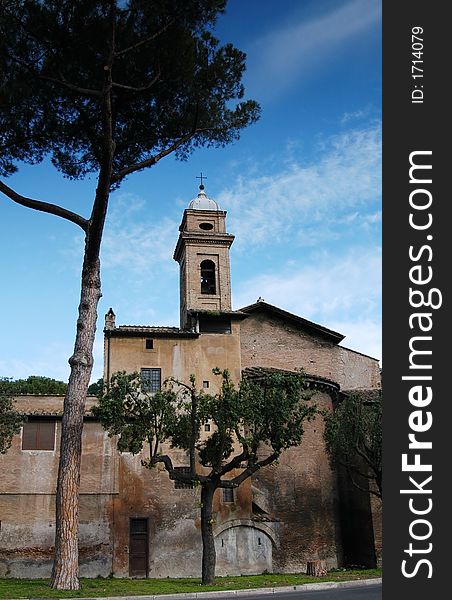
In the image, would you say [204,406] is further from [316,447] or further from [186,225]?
[186,225]

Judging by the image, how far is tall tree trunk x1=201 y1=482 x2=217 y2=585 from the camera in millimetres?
19578

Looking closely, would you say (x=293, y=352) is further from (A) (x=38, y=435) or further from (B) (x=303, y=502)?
(A) (x=38, y=435)

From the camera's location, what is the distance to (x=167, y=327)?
28906mm

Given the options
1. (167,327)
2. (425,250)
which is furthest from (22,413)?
(425,250)

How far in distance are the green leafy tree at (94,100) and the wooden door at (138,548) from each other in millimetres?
10911

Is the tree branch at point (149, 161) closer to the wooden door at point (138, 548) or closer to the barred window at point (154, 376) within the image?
the barred window at point (154, 376)

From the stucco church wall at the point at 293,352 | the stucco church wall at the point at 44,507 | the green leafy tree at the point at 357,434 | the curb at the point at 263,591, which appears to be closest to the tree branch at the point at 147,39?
the curb at the point at 263,591

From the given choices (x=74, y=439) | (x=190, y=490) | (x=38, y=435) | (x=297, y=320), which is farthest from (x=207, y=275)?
(x=74, y=439)

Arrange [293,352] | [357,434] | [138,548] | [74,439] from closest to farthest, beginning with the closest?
1. [74,439]
2. [138,548]
3. [357,434]
4. [293,352]

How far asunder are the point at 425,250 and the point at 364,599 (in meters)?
8.04

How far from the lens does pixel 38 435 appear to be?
85.3ft

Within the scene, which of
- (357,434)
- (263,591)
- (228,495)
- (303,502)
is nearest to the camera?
(263,591)

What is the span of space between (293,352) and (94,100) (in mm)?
19196

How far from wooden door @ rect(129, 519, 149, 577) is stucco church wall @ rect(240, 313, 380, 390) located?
30.1 ft
